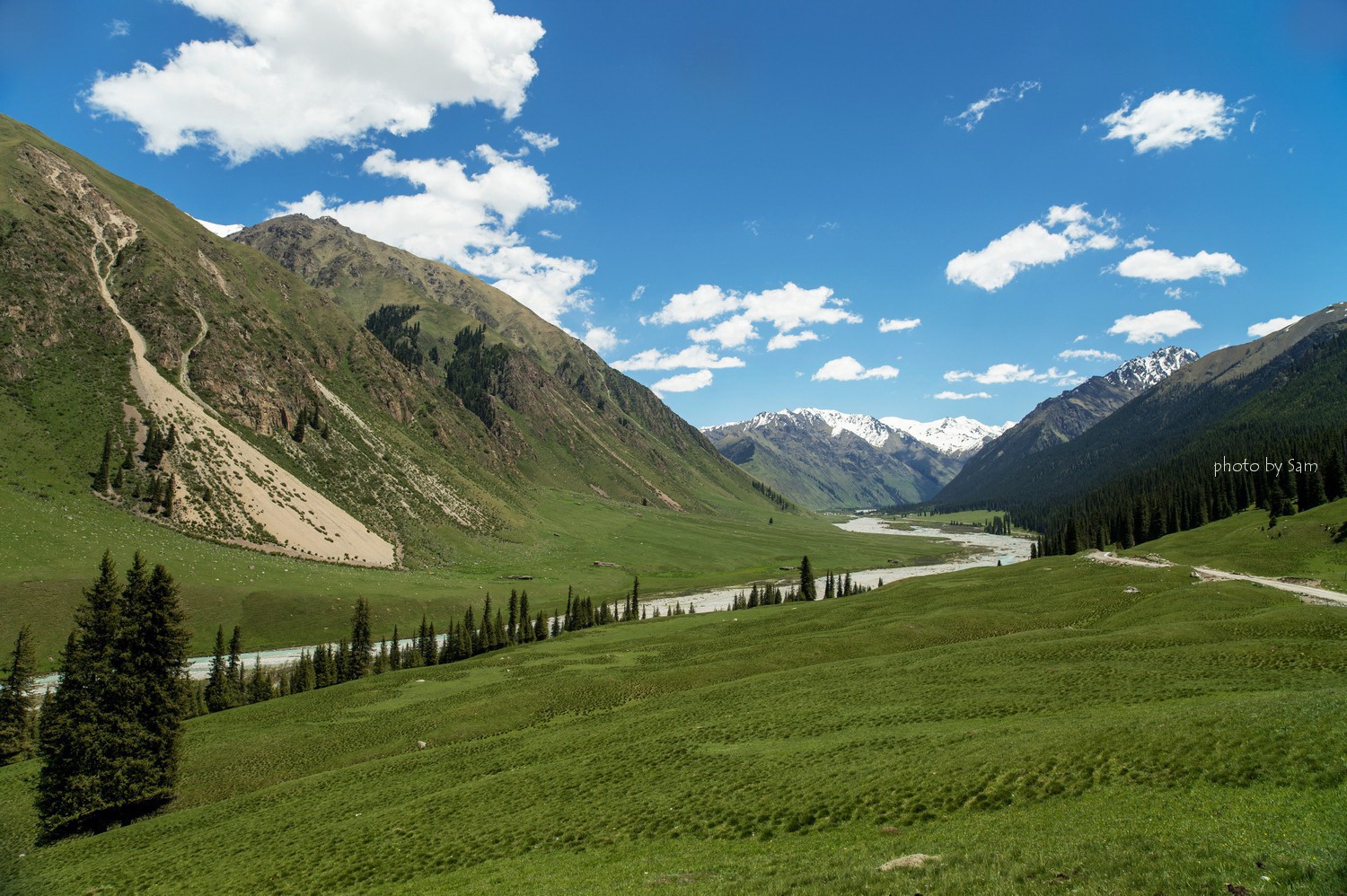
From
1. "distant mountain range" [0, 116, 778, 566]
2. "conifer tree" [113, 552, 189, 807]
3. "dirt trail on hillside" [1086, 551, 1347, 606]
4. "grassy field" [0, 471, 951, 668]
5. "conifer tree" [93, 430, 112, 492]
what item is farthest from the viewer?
"distant mountain range" [0, 116, 778, 566]

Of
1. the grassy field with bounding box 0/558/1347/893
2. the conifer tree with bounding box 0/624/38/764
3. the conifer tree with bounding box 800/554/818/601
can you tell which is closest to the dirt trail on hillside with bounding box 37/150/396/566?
the conifer tree with bounding box 0/624/38/764

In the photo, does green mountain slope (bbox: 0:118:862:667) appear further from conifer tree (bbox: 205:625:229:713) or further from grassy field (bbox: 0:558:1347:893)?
grassy field (bbox: 0:558:1347:893)

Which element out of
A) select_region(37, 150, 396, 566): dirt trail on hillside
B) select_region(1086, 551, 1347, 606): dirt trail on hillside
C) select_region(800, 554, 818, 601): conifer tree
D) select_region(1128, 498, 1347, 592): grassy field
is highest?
select_region(37, 150, 396, 566): dirt trail on hillside

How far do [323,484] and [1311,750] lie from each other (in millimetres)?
192118

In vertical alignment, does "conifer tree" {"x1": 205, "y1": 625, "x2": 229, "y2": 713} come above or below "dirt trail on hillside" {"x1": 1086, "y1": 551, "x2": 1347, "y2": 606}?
below

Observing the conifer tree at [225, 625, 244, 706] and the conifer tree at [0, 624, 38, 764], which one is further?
the conifer tree at [225, 625, 244, 706]

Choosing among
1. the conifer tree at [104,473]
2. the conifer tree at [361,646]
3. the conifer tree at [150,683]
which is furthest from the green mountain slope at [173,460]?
the conifer tree at [150,683]

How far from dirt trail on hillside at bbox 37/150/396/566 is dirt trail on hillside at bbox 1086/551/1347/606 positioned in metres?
164

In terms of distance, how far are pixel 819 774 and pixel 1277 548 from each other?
363 feet

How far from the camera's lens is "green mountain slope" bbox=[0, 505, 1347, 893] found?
59.3 feet

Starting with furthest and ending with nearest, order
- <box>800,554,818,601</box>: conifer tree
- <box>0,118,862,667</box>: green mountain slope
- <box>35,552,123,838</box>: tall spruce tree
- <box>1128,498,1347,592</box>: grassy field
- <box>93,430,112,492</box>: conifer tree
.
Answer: <box>800,554,818,601</box>: conifer tree < <box>93,430,112,492</box>: conifer tree < <box>0,118,862,667</box>: green mountain slope < <box>1128,498,1347,592</box>: grassy field < <box>35,552,123,838</box>: tall spruce tree

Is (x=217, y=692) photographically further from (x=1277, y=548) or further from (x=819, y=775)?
(x=1277, y=548)

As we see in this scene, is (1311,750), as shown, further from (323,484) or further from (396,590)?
(323,484)

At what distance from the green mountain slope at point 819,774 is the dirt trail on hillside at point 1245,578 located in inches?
206
